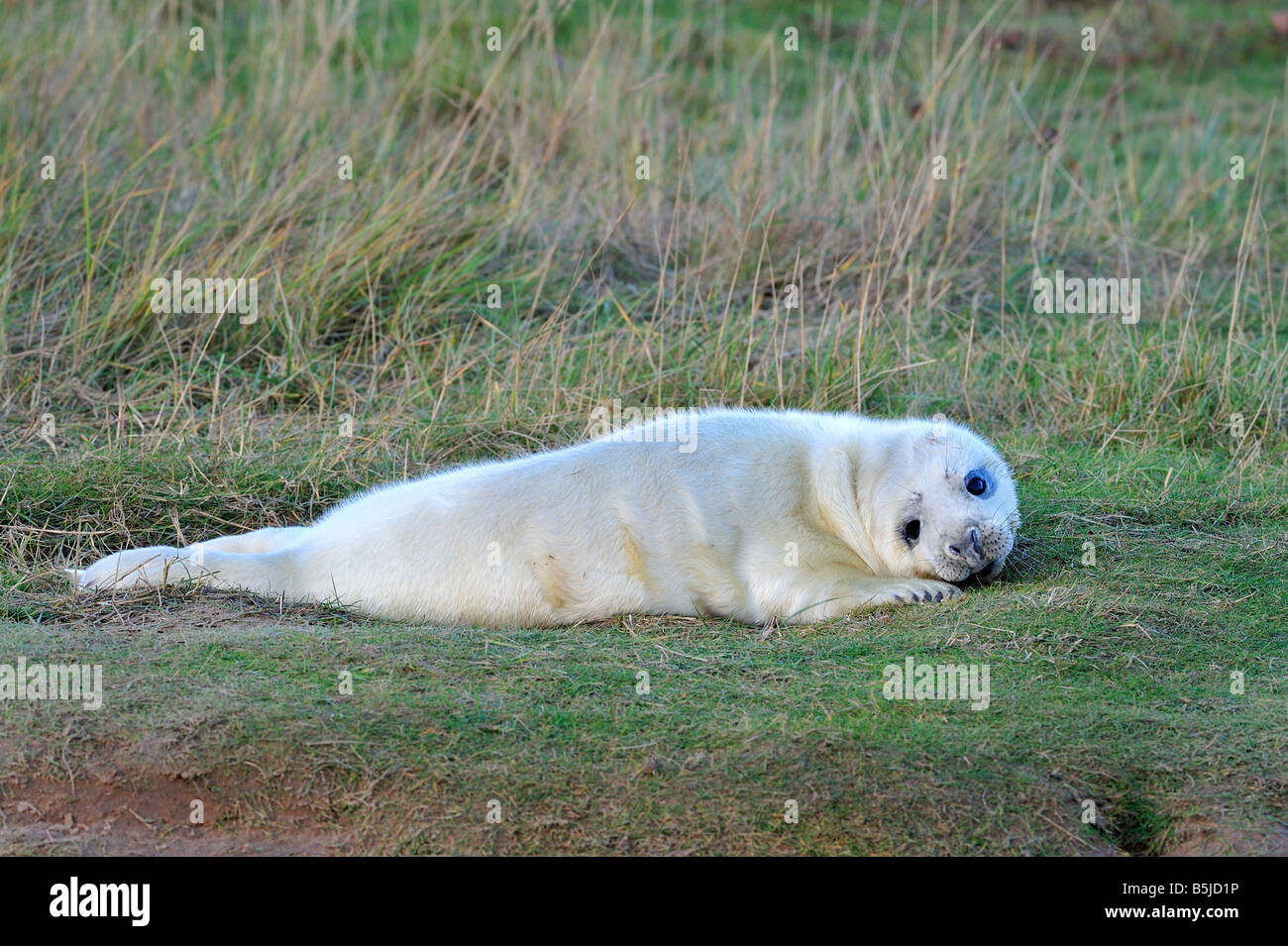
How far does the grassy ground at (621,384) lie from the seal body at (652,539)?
0.12 meters

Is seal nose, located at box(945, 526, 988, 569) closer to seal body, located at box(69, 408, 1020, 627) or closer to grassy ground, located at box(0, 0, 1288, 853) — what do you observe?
seal body, located at box(69, 408, 1020, 627)

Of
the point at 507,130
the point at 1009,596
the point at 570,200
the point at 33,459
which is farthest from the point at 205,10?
the point at 1009,596

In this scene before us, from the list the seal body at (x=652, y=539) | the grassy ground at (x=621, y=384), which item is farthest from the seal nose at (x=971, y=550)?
the grassy ground at (x=621, y=384)

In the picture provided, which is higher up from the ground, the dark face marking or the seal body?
the dark face marking

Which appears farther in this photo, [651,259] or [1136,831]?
[651,259]

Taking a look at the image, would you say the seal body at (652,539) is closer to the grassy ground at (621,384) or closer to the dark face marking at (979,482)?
the dark face marking at (979,482)

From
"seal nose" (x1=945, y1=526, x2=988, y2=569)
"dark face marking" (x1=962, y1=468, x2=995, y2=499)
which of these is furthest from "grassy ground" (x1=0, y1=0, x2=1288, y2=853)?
"dark face marking" (x1=962, y1=468, x2=995, y2=499)

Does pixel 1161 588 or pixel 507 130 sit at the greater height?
pixel 507 130

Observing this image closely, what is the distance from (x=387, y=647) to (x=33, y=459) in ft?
6.90

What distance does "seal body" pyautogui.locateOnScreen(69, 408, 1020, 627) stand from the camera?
14.1ft

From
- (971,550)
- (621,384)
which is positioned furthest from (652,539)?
(621,384)

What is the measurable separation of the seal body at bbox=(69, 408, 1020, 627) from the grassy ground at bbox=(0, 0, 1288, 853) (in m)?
0.12

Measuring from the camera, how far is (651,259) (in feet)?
24.4

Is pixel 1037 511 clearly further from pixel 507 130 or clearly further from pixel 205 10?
pixel 205 10
